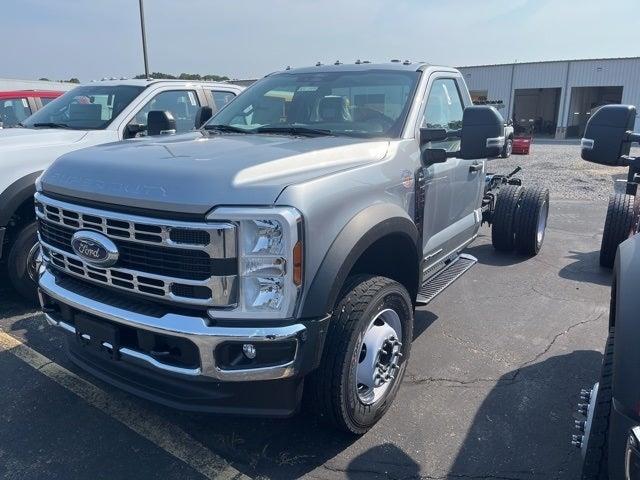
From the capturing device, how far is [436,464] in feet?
9.12

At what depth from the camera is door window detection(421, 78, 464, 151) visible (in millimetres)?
3889

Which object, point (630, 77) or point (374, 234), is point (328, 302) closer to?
point (374, 234)

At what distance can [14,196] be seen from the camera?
14.3 feet

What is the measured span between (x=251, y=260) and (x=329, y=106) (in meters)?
1.93

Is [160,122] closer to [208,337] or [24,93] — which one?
[208,337]

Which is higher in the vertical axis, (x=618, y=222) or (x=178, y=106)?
(x=178, y=106)

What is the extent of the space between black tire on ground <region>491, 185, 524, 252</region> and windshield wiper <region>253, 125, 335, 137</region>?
11.9ft

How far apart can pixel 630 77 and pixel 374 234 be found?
40.7 meters

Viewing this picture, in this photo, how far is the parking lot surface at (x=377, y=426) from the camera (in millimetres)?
2756

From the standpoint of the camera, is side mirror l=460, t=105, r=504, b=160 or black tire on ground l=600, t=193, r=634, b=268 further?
black tire on ground l=600, t=193, r=634, b=268

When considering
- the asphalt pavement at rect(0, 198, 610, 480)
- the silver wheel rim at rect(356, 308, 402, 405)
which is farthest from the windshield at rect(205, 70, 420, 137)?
the asphalt pavement at rect(0, 198, 610, 480)

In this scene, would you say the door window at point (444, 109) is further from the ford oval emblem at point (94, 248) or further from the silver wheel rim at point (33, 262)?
the silver wheel rim at point (33, 262)

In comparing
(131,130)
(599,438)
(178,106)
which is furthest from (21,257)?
(599,438)

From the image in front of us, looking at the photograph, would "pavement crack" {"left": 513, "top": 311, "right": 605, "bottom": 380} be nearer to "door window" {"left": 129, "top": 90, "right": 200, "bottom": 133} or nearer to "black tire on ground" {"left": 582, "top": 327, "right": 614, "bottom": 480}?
"black tire on ground" {"left": 582, "top": 327, "right": 614, "bottom": 480}
